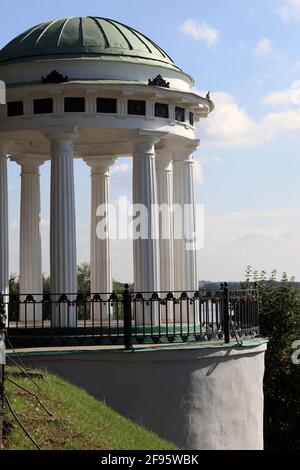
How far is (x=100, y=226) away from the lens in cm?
2845

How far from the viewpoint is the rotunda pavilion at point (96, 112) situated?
22.9m

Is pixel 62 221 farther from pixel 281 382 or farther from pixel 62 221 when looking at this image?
pixel 281 382

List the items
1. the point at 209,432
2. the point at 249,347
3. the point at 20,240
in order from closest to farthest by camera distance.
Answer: the point at 209,432 < the point at 249,347 < the point at 20,240

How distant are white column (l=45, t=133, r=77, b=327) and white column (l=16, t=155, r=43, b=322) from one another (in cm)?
465

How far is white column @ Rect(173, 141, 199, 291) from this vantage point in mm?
25422

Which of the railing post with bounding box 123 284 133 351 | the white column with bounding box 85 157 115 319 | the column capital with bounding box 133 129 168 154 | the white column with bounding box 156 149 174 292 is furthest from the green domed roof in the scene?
the railing post with bounding box 123 284 133 351

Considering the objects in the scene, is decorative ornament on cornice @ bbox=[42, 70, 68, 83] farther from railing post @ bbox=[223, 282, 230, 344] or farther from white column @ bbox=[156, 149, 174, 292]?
railing post @ bbox=[223, 282, 230, 344]

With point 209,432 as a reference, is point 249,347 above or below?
above

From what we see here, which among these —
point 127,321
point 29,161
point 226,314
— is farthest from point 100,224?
point 127,321

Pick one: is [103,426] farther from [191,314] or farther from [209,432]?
[191,314]

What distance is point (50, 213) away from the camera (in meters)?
23.1

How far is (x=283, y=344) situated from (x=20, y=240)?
15.2m
